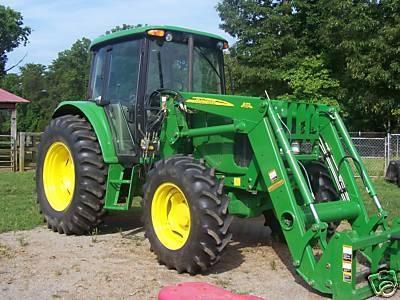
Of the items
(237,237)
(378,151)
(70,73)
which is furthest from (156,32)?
(70,73)

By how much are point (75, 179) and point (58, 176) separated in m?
1.12

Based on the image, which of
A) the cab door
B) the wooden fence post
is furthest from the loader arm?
the wooden fence post

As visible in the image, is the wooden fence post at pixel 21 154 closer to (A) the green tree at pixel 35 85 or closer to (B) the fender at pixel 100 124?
(B) the fender at pixel 100 124

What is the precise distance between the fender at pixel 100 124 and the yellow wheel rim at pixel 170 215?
137cm

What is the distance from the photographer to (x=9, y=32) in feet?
143

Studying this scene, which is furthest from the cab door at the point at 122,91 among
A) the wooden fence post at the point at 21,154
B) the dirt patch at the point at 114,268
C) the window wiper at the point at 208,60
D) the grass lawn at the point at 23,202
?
the wooden fence post at the point at 21,154

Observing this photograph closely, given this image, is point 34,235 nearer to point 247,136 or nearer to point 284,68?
point 247,136

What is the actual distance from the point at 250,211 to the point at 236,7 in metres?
25.2

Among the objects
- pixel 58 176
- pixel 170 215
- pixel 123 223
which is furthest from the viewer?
pixel 123 223

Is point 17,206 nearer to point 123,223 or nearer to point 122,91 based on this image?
point 123,223

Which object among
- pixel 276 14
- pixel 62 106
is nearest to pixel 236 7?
pixel 276 14

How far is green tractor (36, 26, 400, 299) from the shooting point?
5020 millimetres

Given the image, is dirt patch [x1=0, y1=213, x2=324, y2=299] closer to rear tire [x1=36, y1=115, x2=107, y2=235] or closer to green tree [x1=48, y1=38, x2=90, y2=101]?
rear tire [x1=36, y1=115, x2=107, y2=235]

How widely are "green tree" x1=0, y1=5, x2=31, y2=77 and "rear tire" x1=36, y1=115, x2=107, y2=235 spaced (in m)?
38.4
